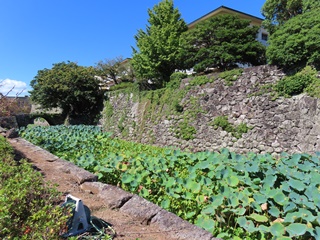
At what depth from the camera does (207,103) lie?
864cm

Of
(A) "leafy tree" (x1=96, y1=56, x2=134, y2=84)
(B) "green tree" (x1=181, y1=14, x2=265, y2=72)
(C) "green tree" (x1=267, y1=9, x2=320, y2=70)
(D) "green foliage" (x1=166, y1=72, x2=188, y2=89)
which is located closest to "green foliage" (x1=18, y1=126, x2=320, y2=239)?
(C) "green tree" (x1=267, y1=9, x2=320, y2=70)

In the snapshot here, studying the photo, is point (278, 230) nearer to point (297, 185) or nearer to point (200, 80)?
point (297, 185)


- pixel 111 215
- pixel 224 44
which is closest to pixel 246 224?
pixel 111 215

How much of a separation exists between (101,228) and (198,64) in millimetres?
9321

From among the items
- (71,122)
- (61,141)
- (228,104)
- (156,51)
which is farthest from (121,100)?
(61,141)

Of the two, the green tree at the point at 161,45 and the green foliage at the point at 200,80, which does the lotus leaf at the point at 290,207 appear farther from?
the green tree at the point at 161,45

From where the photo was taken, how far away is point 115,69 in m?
20.3

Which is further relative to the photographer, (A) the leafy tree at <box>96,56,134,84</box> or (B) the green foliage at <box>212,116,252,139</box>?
(A) the leafy tree at <box>96,56,134,84</box>

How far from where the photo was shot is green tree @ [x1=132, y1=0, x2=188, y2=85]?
12.7 metres

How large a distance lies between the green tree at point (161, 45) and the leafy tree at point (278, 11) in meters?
4.36

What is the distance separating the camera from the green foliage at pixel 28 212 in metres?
1.20

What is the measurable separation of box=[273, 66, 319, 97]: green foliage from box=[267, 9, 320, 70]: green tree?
0.80 feet

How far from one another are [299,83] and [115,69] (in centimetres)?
1638

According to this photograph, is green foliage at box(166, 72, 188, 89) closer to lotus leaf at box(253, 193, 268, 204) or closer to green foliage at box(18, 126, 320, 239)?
green foliage at box(18, 126, 320, 239)
